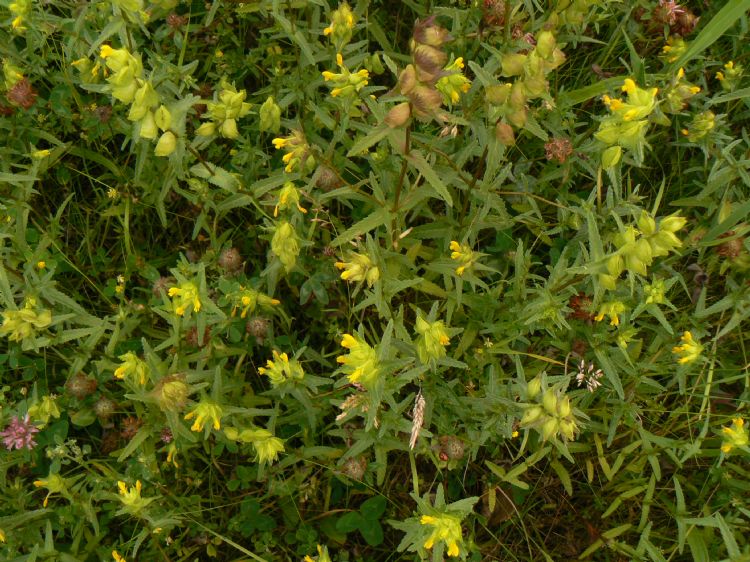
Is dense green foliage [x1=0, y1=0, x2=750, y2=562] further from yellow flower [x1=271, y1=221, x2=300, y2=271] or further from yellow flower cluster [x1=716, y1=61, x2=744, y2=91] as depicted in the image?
yellow flower cluster [x1=716, y1=61, x2=744, y2=91]

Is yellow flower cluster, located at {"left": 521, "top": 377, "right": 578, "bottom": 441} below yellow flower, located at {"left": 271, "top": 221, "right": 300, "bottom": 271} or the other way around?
below

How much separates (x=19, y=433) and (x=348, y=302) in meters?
1.49

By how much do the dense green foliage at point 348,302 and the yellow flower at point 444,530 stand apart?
0.29 feet

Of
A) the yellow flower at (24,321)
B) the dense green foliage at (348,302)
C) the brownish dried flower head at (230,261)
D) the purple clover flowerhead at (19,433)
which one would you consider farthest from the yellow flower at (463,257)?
the purple clover flowerhead at (19,433)

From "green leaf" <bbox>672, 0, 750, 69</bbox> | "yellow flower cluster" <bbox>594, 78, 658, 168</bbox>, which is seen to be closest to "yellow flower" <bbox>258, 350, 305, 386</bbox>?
"yellow flower cluster" <bbox>594, 78, 658, 168</bbox>

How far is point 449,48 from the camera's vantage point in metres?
3.08

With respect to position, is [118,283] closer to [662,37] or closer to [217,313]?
[217,313]

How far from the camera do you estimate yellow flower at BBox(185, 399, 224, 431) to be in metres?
2.33

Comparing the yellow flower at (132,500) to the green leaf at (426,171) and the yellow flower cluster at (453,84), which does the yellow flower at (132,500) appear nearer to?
the green leaf at (426,171)

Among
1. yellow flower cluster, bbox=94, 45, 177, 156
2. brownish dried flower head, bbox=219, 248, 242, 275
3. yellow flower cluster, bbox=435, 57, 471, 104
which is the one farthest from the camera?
brownish dried flower head, bbox=219, 248, 242, 275

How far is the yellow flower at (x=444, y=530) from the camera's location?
6.89 feet

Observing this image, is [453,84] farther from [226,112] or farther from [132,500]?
[132,500]

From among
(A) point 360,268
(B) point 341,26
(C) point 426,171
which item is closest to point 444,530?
(A) point 360,268

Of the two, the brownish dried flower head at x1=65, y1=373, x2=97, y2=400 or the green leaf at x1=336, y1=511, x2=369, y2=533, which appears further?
the green leaf at x1=336, y1=511, x2=369, y2=533
